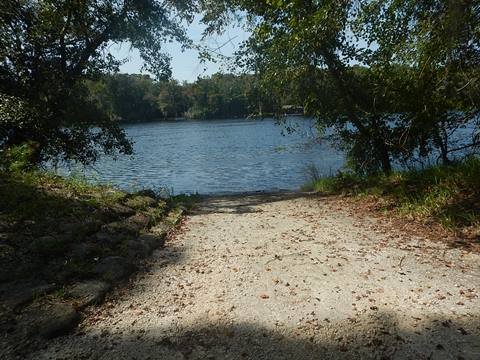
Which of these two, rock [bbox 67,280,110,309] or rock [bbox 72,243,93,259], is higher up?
rock [bbox 72,243,93,259]

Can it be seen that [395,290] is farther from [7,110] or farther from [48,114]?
[48,114]

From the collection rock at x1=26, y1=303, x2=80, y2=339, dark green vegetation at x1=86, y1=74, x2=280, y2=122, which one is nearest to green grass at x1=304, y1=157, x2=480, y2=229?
rock at x1=26, y1=303, x2=80, y2=339

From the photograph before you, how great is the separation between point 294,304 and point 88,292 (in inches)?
87.2

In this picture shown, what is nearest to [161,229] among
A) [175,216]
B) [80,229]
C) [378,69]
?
[175,216]

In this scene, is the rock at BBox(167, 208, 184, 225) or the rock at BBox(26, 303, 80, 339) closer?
the rock at BBox(26, 303, 80, 339)

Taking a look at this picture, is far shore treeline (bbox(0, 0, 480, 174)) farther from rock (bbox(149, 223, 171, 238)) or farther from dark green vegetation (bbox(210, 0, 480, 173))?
rock (bbox(149, 223, 171, 238))

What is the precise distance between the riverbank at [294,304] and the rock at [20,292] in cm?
55

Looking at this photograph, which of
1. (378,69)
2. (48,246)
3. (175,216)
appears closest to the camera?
(48,246)

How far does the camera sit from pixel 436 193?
757cm

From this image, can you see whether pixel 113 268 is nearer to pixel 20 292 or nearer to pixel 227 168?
pixel 20 292

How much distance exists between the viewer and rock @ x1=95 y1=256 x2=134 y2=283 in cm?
465

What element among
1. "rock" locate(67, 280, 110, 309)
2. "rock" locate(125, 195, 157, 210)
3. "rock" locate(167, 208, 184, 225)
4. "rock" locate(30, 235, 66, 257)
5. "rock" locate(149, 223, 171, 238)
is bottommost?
"rock" locate(167, 208, 184, 225)

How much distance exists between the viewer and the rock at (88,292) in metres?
4.03

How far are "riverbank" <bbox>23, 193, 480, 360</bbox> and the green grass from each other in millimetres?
860
